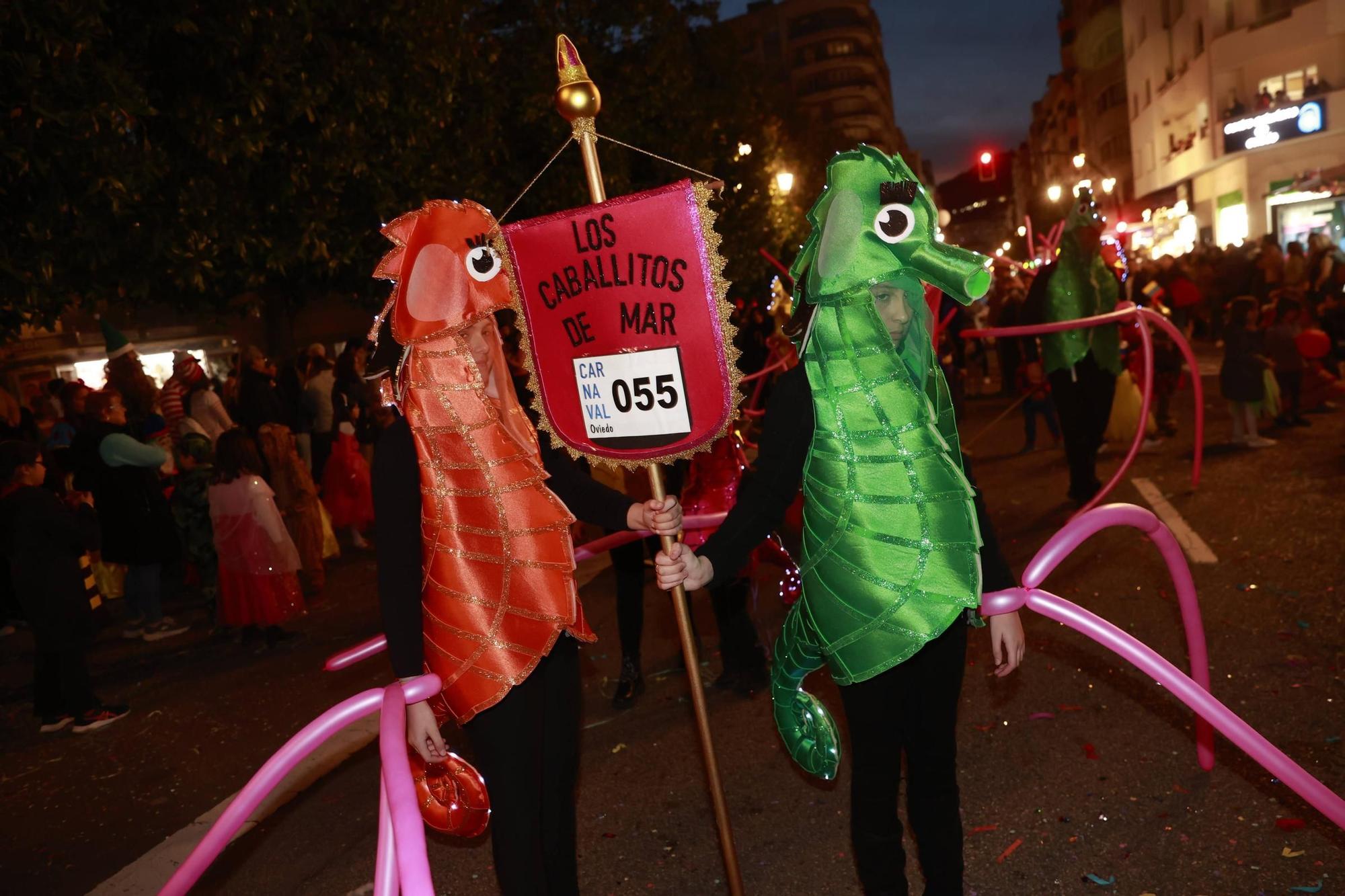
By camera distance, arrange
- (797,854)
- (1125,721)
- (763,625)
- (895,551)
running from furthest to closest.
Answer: (763,625) < (1125,721) < (797,854) < (895,551)

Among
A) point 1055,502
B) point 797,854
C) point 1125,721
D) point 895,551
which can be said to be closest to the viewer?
point 895,551

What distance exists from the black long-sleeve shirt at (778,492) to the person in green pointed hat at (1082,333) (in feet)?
19.2

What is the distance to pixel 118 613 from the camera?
9.28 meters

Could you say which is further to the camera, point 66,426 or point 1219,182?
point 1219,182

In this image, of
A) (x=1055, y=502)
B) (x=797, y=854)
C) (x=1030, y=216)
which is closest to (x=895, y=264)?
(x=797, y=854)

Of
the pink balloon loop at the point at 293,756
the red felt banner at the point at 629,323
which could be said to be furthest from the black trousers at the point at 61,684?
the red felt banner at the point at 629,323

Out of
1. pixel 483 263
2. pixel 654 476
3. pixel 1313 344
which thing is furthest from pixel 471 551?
pixel 1313 344

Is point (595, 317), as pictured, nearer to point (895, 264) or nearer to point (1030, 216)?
point (895, 264)

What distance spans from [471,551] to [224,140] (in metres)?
7.83

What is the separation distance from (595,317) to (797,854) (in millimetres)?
2180

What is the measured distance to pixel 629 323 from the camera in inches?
112

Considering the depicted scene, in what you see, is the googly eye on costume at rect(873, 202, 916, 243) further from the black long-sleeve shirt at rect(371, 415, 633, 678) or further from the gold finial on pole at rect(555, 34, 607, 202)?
the black long-sleeve shirt at rect(371, 415, 633, 678)

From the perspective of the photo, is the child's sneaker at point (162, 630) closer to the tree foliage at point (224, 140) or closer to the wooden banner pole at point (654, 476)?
the tree foliage at point (224, 140)

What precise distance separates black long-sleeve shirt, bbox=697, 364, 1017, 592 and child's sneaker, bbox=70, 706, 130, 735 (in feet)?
16.6
